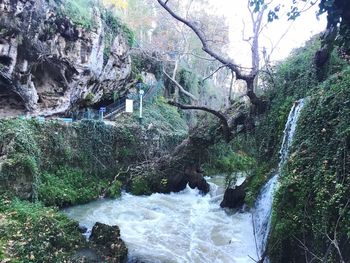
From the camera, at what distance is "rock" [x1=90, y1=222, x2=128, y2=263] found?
683cm

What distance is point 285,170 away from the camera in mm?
5977

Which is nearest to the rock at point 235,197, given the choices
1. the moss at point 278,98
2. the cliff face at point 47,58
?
the moss at point 278,98

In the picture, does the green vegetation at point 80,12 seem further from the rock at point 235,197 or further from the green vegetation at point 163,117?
the rock at point 235,197

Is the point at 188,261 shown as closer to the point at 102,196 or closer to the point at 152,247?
the point at 152,247

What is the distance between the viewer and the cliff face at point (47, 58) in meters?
12.6

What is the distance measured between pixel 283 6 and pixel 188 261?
5564 millimetres

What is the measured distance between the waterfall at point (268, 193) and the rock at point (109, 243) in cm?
301

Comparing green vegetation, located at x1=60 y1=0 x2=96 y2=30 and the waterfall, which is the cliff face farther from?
the waterfall

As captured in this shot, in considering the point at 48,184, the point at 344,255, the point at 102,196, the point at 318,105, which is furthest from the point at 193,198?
the point at 344,255

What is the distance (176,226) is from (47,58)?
9240 mm

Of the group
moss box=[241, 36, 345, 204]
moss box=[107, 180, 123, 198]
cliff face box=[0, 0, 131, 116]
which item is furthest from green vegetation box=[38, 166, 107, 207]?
moss box=[241, 36, 345, 204]

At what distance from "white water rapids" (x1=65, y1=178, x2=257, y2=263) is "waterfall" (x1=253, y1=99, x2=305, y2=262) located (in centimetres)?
61

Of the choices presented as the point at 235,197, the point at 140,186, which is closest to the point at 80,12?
the point at 140,186

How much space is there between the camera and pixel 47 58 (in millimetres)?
14016
